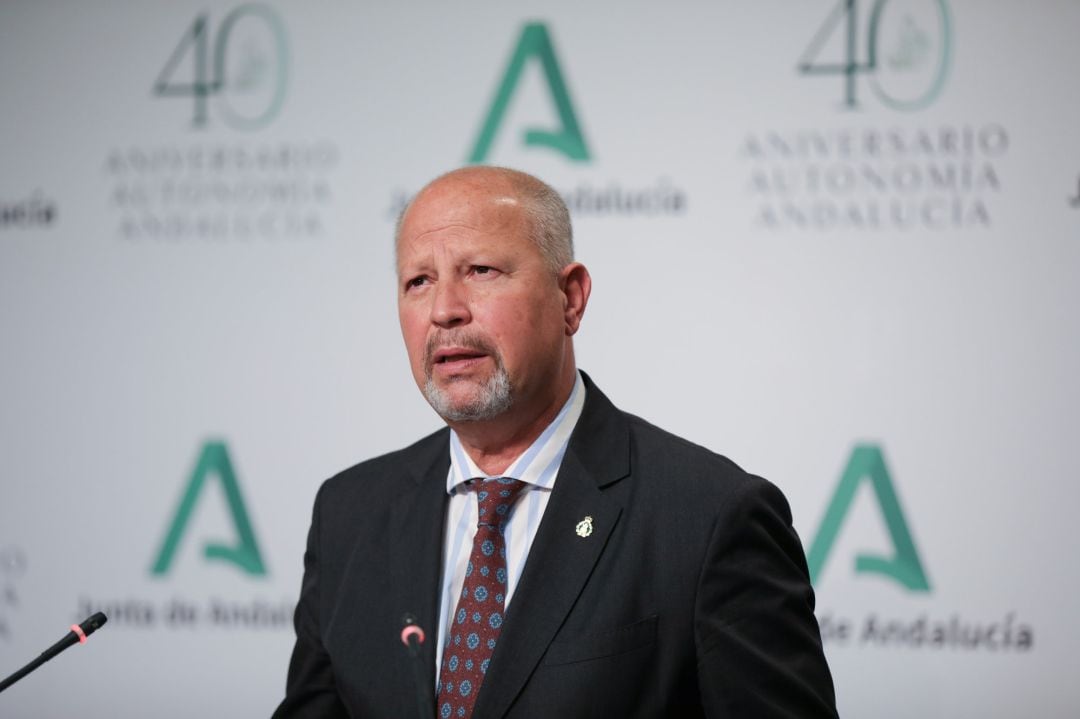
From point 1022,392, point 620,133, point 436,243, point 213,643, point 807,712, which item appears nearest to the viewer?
point 807,712

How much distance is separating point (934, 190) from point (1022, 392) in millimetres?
590

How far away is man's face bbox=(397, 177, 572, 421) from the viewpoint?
1962mm

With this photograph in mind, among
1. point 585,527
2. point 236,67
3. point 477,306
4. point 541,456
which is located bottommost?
point 585,527

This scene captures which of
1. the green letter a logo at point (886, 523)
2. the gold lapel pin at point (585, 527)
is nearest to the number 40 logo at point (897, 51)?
the green letter a logo at point (886, 523)

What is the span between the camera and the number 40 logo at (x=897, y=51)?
321cm

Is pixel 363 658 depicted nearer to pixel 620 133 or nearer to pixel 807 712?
pixel 807 712

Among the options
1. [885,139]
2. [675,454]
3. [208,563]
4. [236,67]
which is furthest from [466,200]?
[208,563]

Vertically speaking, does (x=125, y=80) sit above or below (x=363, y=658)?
above

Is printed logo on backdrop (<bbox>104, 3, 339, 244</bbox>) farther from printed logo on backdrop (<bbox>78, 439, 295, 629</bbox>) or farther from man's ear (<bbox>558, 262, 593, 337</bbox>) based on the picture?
man's ear (<bbox>558, 262, 593, 337</bbox>)

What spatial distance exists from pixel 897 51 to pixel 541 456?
182 centimetres

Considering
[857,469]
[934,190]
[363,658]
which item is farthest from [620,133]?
[363,658]

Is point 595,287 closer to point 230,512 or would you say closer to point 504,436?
point 230,512

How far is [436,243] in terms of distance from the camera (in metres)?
2.00

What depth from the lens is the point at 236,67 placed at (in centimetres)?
368
